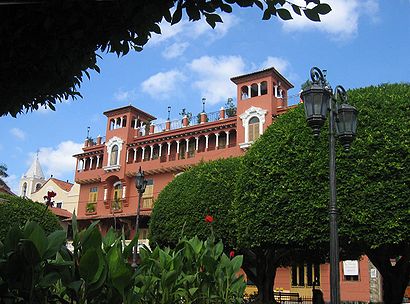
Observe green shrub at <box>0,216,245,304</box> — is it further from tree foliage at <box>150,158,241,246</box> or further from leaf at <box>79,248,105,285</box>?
tree foliage at <box>150,158,241,246</box>

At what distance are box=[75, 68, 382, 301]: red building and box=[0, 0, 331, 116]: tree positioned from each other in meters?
24.3

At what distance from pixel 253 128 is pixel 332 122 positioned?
2165 centimetres

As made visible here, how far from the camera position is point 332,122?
7.22m

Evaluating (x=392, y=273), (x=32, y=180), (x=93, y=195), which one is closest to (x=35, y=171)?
(x=32, y=180)

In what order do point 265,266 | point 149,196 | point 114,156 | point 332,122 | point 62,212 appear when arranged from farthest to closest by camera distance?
point 62,212 < point 114,156 < point 149,196 < point 265,266 < point 332,122

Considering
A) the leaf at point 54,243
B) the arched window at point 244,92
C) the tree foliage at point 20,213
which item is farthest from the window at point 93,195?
the leaf at point 54,243

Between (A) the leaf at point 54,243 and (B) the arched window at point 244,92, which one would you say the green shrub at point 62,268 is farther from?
(B) the arched window at point 244,92

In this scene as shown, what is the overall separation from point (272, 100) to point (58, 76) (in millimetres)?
25648

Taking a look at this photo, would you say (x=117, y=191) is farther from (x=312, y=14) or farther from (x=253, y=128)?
(x=312, y=14)

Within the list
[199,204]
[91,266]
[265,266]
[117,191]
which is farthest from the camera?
[117,191]

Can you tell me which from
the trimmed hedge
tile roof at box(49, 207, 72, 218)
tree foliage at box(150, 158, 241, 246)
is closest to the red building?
tile roof at box(49, 207, 72, 218)

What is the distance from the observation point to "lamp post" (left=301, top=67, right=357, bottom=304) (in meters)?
6.46

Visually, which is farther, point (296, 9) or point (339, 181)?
point (339, 181)

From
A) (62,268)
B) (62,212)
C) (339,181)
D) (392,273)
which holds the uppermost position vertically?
(62,212)
